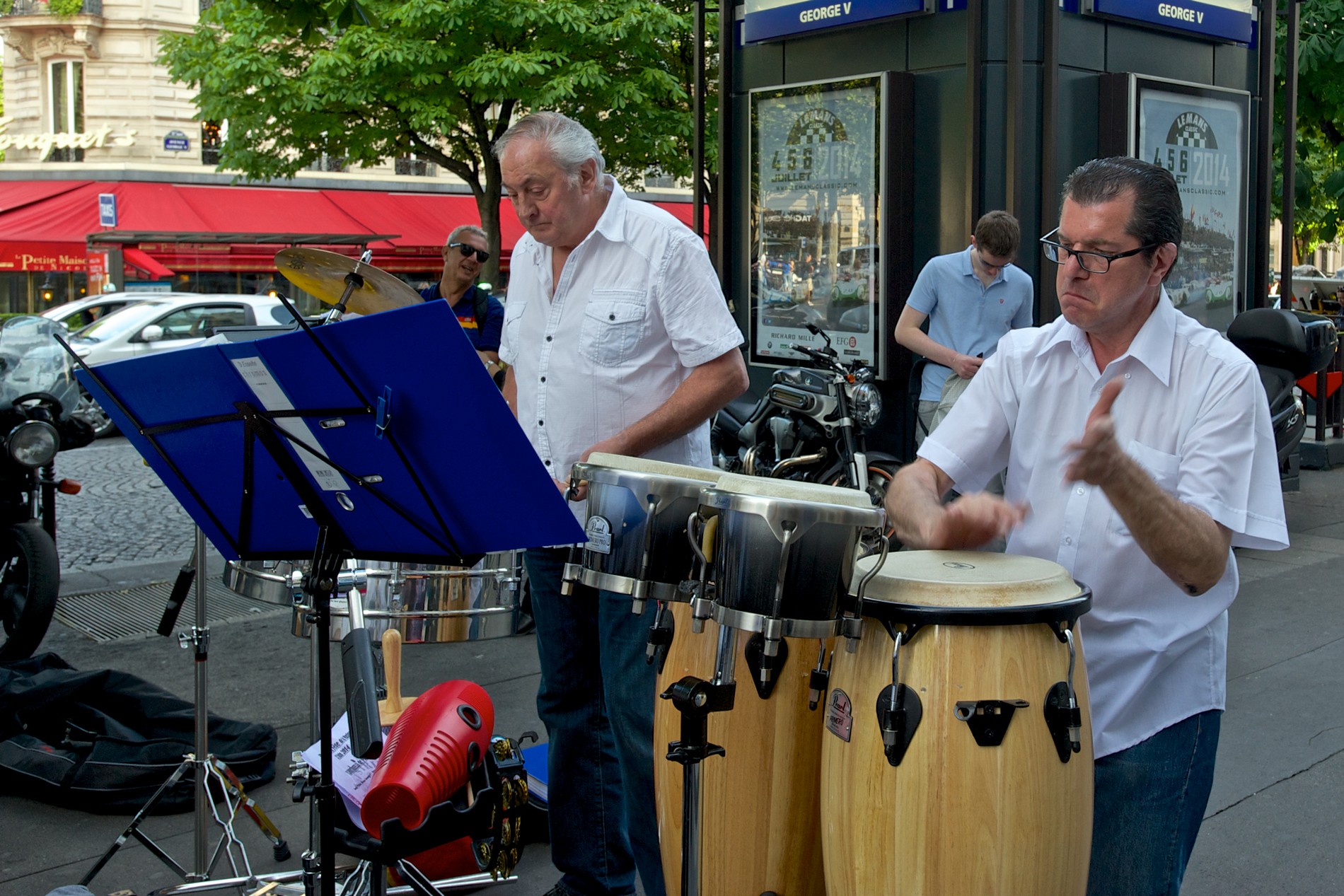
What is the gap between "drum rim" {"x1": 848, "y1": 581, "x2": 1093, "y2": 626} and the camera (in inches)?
80.7

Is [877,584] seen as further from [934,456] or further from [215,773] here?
[215,773]

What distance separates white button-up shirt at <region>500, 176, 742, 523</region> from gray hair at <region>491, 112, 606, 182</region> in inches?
5.4

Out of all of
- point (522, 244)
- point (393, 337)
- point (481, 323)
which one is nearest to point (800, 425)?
point (481, 323)

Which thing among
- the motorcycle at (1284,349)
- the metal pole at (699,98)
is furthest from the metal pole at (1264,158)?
the metal pole at (699,98)

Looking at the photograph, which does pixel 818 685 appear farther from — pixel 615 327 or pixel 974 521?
pixel 615 327

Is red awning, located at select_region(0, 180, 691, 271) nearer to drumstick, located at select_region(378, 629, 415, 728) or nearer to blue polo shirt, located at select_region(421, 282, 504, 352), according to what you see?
blue polo shirt, located at select_region(421, 282, 504, 352)

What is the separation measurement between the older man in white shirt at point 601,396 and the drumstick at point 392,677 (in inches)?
19.2

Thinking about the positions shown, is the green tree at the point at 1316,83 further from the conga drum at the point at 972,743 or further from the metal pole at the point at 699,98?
the conga drum at the point at 972,743

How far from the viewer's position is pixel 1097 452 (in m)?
1.93

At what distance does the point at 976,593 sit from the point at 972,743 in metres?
0.23

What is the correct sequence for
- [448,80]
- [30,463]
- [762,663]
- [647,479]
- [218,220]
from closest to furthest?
1. [762,663]
2. [647,479]
3. [30,463]
4. [448,80]
5. [218,220]

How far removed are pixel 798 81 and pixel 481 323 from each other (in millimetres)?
2962

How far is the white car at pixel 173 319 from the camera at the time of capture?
14354 millimetres

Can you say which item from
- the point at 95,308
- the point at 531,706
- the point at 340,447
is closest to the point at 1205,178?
the point at 531,706
